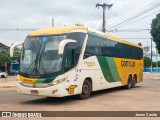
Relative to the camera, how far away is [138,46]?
25969mm

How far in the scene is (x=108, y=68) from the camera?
63.6ft

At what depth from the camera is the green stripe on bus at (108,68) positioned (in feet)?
60.3

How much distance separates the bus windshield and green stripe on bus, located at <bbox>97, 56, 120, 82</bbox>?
3.86 meters

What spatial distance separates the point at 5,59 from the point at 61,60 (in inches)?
1933

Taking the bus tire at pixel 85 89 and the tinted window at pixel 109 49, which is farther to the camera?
the tinted window at pixel 109 49

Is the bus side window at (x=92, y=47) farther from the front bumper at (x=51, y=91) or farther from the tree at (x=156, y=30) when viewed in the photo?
the tree at (x=156, y=30)

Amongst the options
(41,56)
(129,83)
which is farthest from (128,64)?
(41,56)

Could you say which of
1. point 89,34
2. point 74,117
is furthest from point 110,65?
point 74,117

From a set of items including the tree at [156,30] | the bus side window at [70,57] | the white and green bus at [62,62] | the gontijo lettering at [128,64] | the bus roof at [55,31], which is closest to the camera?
the white and green bus at [62,62]

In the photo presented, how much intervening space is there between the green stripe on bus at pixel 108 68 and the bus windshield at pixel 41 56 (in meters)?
3.86

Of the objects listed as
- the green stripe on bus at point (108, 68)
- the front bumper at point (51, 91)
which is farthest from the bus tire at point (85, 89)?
the front bumper at point (51, 91)

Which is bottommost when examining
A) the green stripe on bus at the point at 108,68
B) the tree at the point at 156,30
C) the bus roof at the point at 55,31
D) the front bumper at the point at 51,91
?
the front bumper at the point at 51,91

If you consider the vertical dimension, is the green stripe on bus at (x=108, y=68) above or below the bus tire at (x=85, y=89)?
above

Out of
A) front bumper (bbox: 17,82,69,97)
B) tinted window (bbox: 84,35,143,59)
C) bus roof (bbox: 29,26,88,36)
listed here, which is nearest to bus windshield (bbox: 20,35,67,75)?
bus roof (bbox: 29,26,88,36)
